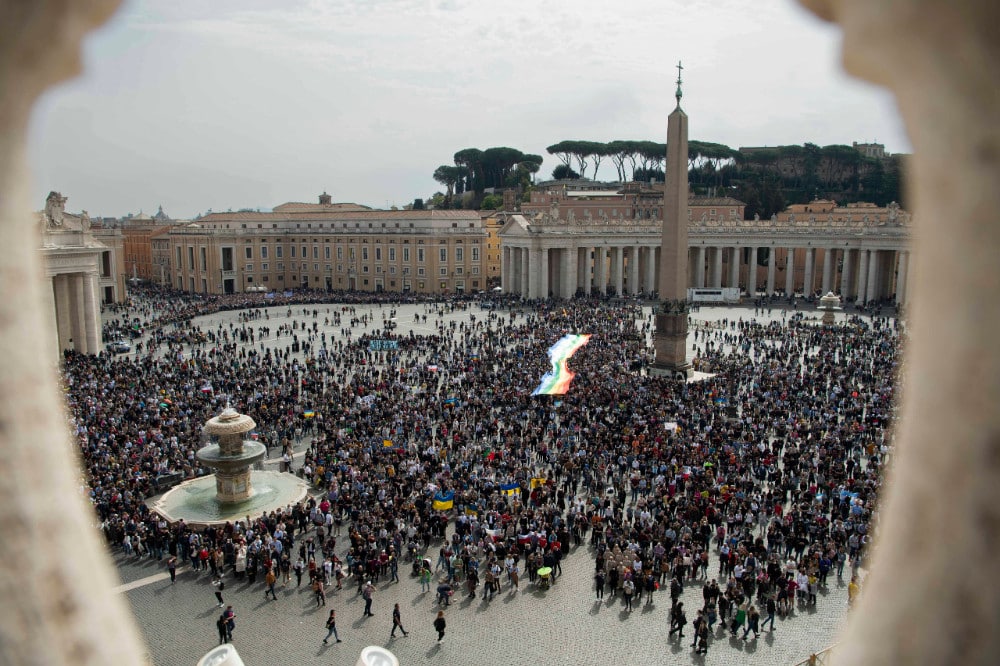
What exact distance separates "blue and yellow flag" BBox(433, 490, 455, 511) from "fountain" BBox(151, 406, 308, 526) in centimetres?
365

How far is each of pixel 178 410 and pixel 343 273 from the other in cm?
5243

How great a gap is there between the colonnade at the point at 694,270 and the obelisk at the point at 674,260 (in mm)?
30577

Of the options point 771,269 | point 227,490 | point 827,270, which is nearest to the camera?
point 227,490

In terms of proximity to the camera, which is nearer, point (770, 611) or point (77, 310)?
point (770, 611)

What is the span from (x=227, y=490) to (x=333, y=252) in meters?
60.4

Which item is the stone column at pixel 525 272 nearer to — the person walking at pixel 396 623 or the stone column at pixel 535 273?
the stone column at pixel 535 273

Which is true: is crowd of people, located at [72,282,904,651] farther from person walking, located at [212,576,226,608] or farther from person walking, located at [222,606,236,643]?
person walking, located at [222,606,236,643]

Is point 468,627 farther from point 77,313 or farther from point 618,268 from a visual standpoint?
point 618,268

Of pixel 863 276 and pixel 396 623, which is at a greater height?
pixel 863 276

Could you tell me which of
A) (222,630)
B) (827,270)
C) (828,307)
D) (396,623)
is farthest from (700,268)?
(222,630)

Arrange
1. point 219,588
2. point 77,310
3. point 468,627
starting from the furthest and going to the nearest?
point 77,310 < point 219,588 < point 468,627

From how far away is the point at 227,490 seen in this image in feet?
60.5

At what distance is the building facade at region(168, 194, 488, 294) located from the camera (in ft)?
237

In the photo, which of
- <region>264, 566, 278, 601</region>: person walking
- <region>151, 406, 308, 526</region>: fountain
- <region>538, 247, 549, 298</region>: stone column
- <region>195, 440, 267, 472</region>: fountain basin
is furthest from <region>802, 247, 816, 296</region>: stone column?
<region>264, 566, 278, 601</region>: person walking
